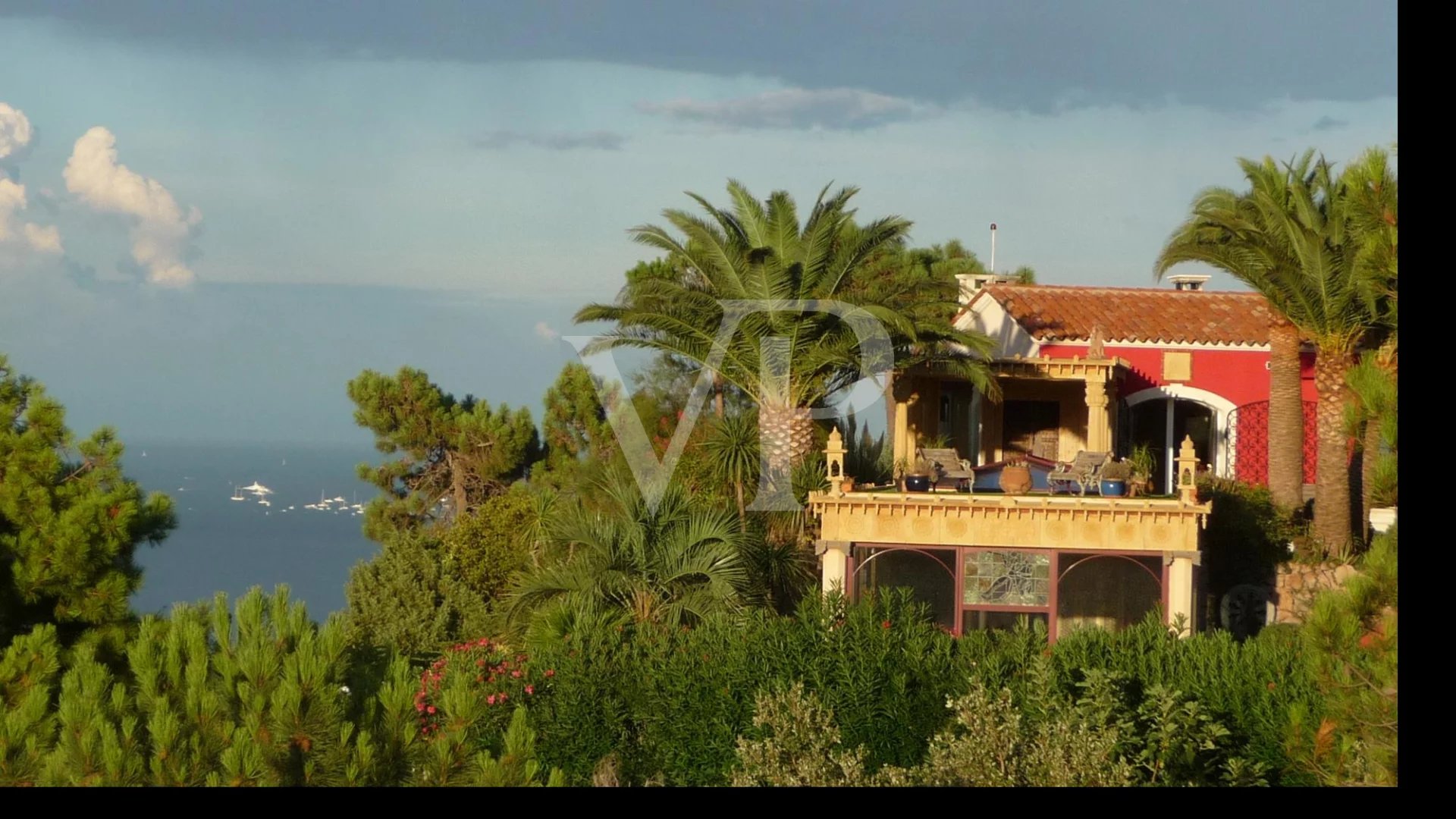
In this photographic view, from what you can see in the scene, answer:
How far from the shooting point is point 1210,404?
26.5m

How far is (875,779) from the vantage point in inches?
399

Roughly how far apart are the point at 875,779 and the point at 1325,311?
14.7 m

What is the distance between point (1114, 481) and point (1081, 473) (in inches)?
20.7

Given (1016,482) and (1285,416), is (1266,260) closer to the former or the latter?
(1285,416)

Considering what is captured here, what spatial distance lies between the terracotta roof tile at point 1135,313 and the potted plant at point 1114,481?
847 cm

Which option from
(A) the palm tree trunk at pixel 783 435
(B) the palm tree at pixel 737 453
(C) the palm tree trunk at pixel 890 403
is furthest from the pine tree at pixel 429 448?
(A) the palm tree trunk at pixel 783 435

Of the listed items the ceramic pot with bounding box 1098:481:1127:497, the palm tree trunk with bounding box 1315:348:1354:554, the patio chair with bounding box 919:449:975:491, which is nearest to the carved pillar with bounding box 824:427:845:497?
the patio chair with bounding box 919:449:975:491

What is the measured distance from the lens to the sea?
67562 millimetres

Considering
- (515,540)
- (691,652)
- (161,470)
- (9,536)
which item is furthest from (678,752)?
(161,470)

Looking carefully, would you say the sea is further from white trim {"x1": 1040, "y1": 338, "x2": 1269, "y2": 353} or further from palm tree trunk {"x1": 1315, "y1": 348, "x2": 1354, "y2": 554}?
palm tree trunk {"x1": 1315, "y1": 348, "x2": 1354, "y2": 554}

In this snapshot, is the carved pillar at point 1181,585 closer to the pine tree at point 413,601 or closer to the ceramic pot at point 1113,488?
the ceramic pot at point 1113,488

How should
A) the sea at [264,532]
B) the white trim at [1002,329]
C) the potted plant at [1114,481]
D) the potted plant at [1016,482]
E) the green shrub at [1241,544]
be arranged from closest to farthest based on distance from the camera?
the potted plant at [1114,481]
the potted plant at [1016,482]
the green shrub at [1241,544]
the white trim at [1002,329]
the sea at [264,532]

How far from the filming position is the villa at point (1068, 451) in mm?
17453
